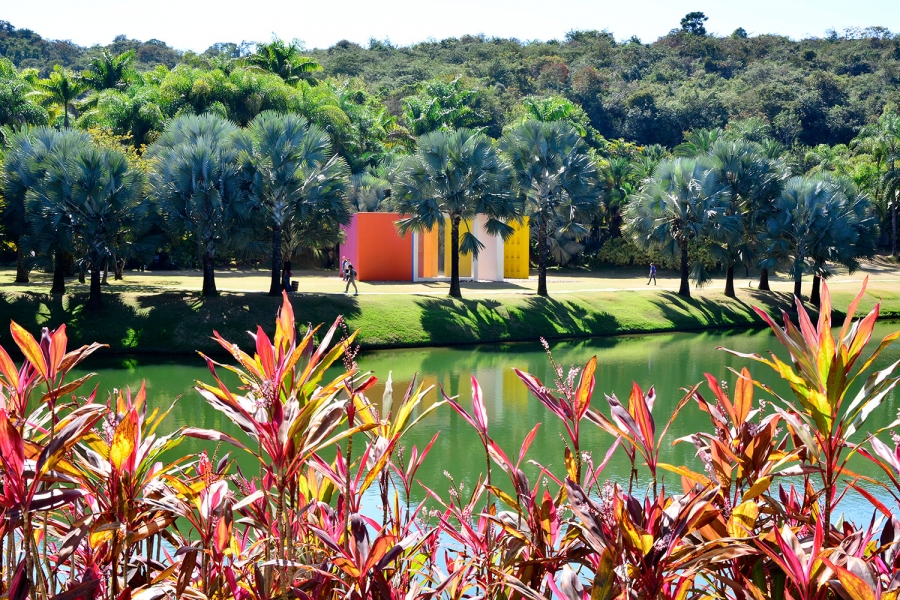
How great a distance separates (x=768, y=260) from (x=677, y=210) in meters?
3.56

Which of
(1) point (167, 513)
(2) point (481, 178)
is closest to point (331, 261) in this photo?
(2) point (481, 178)

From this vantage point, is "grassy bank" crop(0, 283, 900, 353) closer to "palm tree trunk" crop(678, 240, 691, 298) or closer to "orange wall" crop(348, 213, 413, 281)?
"palm tree trunk" crop(678, 240, 691, 298)

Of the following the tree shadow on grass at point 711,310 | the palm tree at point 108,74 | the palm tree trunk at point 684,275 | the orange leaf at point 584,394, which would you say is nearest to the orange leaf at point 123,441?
the orange leaf at point 584,394

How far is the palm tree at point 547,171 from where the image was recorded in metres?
27.9

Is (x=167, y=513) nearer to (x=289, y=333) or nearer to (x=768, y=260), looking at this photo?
(x=289, y=333)

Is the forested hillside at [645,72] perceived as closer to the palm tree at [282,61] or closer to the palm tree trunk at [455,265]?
Answer: the palm tree at [282,61]

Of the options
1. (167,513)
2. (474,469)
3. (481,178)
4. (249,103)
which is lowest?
(474,469)

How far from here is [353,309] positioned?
23328 millimetres

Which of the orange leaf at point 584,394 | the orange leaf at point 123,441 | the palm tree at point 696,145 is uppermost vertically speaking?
the palm tree at point 696,145

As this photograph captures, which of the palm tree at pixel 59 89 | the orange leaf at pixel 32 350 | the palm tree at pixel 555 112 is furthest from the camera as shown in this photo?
the palm tree at pixel 555 112

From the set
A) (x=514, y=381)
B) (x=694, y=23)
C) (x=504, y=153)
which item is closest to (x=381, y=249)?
(x=504, y=153)

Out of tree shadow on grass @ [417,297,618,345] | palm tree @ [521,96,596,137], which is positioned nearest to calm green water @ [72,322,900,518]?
tree shadow on grass @ [417,297,618,345]

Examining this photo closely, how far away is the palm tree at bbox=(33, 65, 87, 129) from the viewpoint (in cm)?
3581

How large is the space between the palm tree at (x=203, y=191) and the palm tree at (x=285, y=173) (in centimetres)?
52
